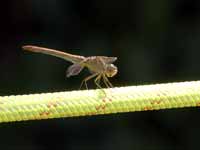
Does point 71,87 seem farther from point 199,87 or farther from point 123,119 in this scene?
point 199,87

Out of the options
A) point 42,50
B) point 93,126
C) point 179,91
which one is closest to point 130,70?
point 93,126

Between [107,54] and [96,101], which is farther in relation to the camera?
[107,54]

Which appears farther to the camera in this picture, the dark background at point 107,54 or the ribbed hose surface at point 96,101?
the dark background at point 107,54

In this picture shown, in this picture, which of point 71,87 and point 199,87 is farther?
point 71,87

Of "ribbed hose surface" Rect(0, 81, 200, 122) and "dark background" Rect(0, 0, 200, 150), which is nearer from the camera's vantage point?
"ribbed hose surface" Rect(0, 81, 200, 122)

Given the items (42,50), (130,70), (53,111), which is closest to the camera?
(53,111)
